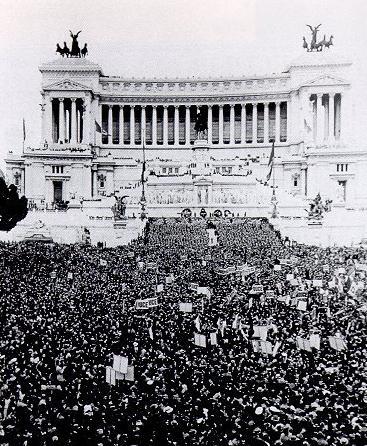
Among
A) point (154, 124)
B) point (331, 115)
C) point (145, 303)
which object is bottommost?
point (145, 303)

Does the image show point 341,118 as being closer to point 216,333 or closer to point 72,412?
point 216,333

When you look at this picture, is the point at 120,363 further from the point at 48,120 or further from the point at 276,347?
the point at 48,120

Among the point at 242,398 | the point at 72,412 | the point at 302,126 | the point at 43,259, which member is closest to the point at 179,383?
the point at 242,398

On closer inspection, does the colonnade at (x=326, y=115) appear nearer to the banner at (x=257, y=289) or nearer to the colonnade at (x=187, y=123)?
the colonnade at (x=187, y=123)

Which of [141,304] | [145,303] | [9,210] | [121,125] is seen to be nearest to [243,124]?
[121,125]

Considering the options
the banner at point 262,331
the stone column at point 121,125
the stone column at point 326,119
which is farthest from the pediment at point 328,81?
the banner at point 262,331
